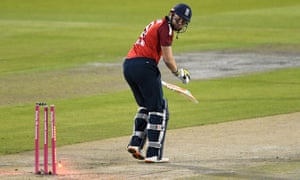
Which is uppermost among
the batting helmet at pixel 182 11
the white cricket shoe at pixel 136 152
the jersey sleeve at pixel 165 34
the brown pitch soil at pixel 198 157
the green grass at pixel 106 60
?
the batting helmet at pixel 182 11

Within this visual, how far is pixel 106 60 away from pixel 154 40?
15.6 meters

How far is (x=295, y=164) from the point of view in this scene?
49.1 feet

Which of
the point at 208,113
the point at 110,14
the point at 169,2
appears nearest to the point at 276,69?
the point at 208,113

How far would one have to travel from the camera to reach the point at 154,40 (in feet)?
50.0

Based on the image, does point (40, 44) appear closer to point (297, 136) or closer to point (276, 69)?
point (276, 69)

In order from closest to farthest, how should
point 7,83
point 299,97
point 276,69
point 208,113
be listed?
point 208,113 → point 299,97 → point 7,83 → point 276,69

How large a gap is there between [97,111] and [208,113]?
6.81 feet

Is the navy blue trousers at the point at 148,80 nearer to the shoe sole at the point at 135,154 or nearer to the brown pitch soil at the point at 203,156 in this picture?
the shoe sole at the point at 135,154

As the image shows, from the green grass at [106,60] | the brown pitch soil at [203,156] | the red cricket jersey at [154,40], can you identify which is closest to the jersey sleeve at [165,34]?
the red cricket jersey at [154,40]

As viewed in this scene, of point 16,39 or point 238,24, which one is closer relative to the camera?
point 16,39

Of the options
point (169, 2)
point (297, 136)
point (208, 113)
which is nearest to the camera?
point (297, 136)

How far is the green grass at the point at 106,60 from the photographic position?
65.1 feet

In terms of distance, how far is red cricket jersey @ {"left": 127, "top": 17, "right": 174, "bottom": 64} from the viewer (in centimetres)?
1511

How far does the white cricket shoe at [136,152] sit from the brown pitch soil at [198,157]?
0.26 ft
